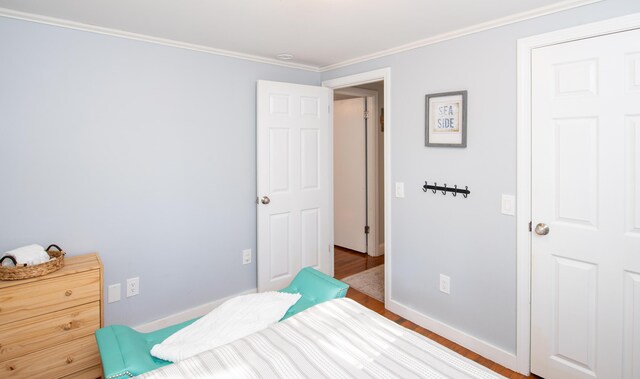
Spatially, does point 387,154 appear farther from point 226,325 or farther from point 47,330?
point 47,330

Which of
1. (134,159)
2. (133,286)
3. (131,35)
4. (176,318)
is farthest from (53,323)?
(131,35)

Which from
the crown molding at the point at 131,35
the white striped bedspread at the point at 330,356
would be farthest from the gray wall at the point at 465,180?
the white striped bedspread at the point at 330,356

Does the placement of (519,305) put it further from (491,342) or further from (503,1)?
(503,1)

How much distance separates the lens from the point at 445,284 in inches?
111

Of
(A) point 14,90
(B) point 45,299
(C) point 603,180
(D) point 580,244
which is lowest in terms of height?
(B) point 45,299

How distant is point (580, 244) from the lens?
2.10 meters

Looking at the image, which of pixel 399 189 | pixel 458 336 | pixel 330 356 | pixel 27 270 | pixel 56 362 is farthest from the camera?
pixel 399 189

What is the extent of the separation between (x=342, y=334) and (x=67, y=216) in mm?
2024

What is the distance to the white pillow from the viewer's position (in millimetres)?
1729

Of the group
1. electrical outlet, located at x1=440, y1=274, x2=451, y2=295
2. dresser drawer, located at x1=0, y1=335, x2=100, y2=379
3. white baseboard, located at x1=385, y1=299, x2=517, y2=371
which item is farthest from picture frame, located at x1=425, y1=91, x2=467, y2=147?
dresser drawer, located at x1=0, y1=335, x2=100, y2=379

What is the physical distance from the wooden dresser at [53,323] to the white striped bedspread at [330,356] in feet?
3.61

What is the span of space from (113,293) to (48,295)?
613 mm

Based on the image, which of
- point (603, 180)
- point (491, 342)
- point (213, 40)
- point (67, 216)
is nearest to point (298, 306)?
point (491, 342)

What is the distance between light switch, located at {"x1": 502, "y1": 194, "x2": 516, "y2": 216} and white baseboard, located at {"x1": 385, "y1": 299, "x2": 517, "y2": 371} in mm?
929
